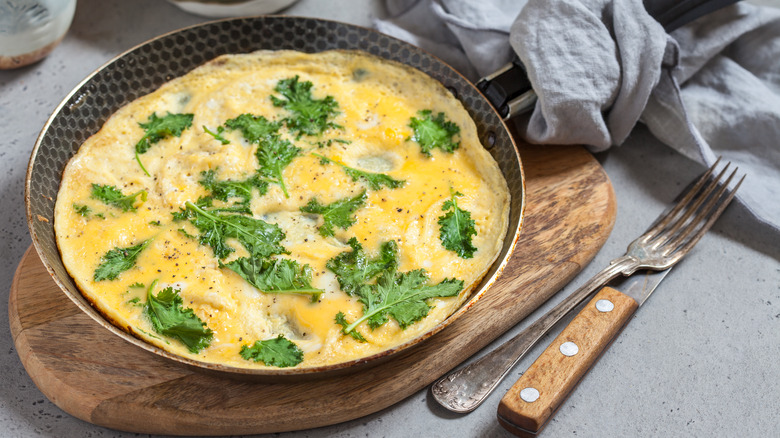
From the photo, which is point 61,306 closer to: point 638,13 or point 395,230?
point 395,230

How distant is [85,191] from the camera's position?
3186 mm

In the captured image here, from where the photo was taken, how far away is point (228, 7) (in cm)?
441

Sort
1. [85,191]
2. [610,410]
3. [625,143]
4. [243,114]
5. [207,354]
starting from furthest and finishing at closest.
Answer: [625,143] → [243,114] → [85,191] → [610,410] → [207,354]

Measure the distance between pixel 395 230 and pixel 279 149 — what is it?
75 centimetres

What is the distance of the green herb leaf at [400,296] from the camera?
276 cm

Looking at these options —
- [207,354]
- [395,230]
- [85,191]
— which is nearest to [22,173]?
[85,191]

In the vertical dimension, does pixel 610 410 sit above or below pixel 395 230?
below

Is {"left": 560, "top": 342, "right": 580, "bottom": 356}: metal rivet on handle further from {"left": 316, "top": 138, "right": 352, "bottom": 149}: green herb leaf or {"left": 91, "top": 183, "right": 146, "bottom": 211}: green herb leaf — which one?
{"left": 91, "top": 183, "right": 146, "bottom": 211}: green herb leaf

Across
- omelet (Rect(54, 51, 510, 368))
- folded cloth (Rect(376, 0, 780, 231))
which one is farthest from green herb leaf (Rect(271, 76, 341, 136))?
folded cloth (Rect(376, 0, 780, 231))

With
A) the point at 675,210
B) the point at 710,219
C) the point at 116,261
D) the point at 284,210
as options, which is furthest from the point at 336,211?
the point at 710,219

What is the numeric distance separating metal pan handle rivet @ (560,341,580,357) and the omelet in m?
0.44

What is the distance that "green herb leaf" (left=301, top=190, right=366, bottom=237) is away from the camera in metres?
3.08

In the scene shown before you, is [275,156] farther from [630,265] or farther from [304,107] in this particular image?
[630,265]

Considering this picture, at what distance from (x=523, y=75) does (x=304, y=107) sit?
1173 millimetres
